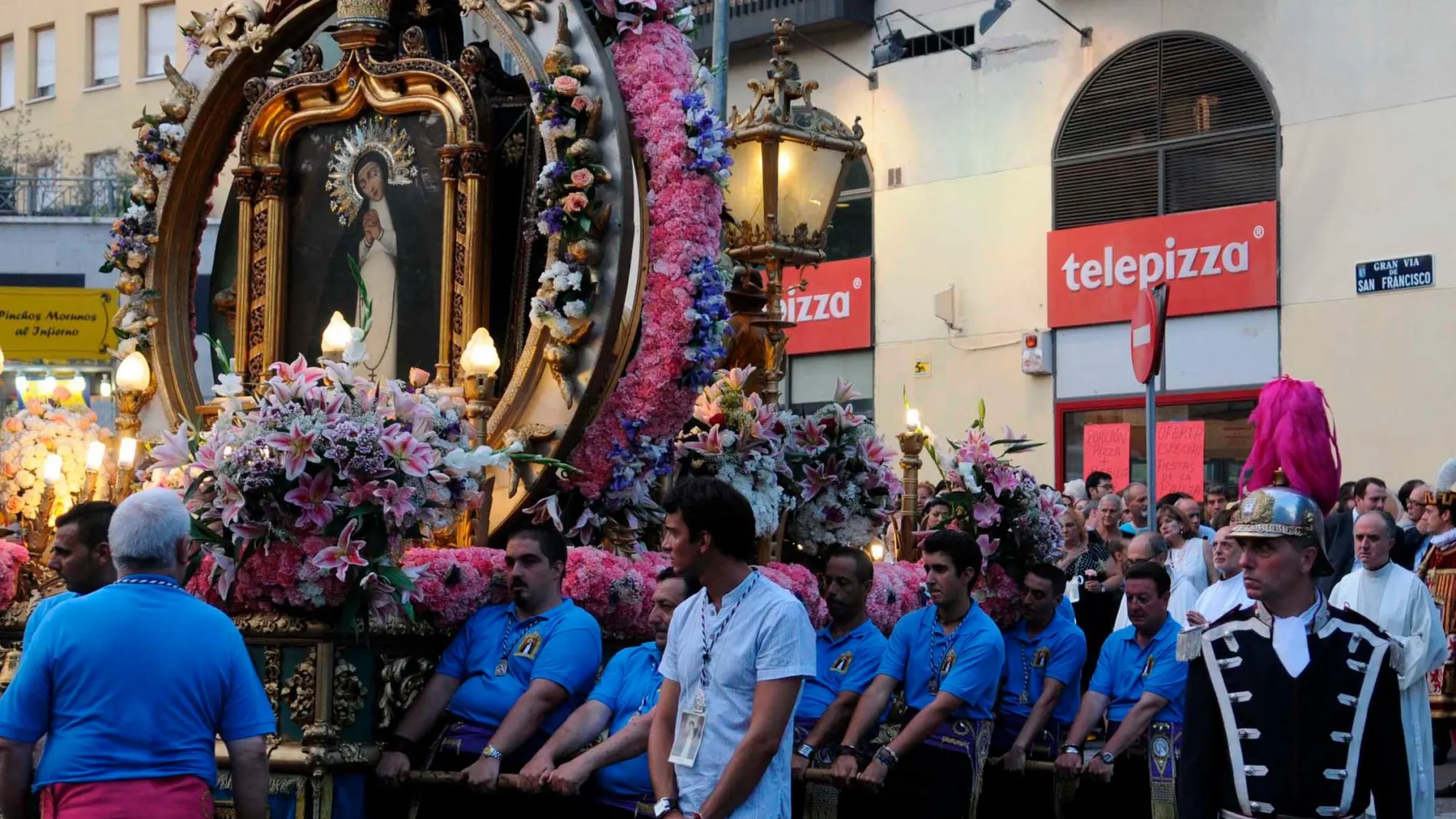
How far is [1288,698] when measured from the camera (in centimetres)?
562

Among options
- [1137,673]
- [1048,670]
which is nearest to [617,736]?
[1048,670]

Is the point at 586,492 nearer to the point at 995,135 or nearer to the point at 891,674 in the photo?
the point at 891,674

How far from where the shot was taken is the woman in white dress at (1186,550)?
12336mm

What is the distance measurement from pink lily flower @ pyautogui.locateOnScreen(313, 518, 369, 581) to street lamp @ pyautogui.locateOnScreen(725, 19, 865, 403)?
342cm

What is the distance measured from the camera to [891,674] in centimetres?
858

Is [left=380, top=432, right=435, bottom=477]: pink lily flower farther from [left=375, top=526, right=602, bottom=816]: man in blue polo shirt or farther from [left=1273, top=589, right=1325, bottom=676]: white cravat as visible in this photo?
[left=1273, top=589, right=1325, bottom=676]: white cravat

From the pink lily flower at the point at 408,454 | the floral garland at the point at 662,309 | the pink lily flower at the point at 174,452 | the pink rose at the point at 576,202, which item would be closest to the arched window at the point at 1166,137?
the floral garland at the point at 662,309

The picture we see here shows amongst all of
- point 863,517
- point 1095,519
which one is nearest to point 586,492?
point 863,517

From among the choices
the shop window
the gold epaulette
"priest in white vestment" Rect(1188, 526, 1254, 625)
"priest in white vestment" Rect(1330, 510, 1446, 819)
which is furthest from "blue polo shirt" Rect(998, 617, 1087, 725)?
the shop window

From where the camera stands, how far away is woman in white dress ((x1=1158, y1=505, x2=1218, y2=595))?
12336mm

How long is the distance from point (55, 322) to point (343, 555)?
22.4 metres

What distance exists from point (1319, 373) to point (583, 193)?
1334 cm

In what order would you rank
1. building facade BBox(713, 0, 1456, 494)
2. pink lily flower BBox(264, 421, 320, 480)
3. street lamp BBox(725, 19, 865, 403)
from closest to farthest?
pink lily flower BBox(264, 421, 320, 480) < street lamp BBox(725, 19, 865, 403) < building facade BBox(713, 0, 1456, 494)

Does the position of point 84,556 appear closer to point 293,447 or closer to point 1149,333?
point 293,447
